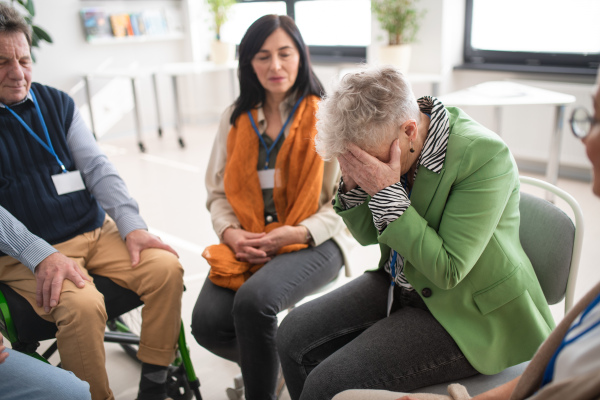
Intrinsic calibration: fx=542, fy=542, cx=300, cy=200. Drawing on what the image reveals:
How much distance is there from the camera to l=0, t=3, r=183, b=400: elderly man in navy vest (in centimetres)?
163

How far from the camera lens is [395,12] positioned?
169 inches

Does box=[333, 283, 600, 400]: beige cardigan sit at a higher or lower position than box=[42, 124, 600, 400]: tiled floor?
higher

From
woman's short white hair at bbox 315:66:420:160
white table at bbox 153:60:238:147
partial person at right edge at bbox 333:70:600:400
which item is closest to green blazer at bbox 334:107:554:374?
woman's short white hair at bbox 315:66:420:160

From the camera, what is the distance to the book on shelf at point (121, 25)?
585 cm

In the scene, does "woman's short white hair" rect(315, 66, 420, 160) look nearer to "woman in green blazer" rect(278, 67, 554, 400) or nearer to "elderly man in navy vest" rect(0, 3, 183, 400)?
"woman in green blazer" rect(278, 67, 554, 400)

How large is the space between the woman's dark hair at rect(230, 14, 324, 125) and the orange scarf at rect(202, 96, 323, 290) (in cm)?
7

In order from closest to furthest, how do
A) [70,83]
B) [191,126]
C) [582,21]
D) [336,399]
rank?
[336,399] < [582,21] < [70,83] < [191,126]

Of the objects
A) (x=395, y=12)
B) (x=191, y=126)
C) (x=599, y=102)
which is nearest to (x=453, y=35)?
(x=395, y=12)

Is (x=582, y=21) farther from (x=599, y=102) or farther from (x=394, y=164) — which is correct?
(x=599, y=102)

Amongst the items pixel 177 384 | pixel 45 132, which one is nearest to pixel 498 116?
pixel 177 384

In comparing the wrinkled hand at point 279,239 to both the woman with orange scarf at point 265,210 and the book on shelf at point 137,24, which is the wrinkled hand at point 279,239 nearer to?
the woman with orange scarf at point 265,210

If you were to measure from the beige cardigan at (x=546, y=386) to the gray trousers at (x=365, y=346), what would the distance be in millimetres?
79

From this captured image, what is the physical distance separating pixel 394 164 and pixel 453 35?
141 inches

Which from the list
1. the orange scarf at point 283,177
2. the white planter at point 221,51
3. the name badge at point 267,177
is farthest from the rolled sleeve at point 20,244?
the white planter at point 221,51
